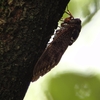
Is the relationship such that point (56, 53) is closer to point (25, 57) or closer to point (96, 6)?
point (25, 57)

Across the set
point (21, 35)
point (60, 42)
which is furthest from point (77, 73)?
point (21, 35)

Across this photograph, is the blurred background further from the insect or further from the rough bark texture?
the rough bark texture

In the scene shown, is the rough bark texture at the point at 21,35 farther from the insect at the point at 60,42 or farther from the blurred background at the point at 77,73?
the blurred background at the point at 77,73

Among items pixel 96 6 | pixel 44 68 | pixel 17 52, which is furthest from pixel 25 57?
pixel 96 6

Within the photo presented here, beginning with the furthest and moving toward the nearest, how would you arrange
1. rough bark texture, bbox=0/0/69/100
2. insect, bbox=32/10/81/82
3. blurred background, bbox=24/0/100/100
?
blurred background, bbox=24/0/100/100 < insect, bbox=32/10/81/82 < rough bark texture, bbox=0/0/69/100

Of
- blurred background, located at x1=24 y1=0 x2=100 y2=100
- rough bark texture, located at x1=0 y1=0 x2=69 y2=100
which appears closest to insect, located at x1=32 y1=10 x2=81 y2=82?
rough bark texture, located at x1=0 y1=0 x2=69 y2=100

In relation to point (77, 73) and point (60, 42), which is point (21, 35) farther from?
point (77, 73)
